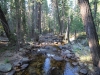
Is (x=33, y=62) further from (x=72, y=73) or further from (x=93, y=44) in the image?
(x=93, y=44)

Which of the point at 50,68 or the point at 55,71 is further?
the point at 50,68

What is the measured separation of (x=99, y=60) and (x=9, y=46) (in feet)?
21.8

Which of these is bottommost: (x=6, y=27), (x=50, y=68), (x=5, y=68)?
(x=50, y=68)

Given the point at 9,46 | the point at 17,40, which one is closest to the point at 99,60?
the point at 17,40

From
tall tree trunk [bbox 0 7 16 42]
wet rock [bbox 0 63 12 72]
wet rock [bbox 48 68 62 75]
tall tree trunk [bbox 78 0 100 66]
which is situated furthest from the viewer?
tall tree trunk [bbox 0 7 16 42]

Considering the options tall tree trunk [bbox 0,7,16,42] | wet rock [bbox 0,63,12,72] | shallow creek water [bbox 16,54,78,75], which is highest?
tall tree trunk [bbox 0,7,16,42]

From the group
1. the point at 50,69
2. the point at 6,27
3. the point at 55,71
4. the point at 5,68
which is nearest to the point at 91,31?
the point at 55,71

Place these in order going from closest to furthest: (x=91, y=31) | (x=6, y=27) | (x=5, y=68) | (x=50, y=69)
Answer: (x=91, y=31)
(x=5, y=68)
(x=50, y=69)
(x=6, y=27)

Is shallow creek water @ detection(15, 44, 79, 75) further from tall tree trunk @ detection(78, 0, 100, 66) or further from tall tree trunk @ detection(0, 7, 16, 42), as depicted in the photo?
tall tree trunk @ detection(0, 7, 16, 42)

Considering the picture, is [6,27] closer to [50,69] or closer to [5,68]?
[5,68]

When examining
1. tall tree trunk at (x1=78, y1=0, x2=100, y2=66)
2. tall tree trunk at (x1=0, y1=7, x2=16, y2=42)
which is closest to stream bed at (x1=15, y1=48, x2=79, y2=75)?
tall tree trunk at (x1=78, y1=0, x2=100, y2=66)

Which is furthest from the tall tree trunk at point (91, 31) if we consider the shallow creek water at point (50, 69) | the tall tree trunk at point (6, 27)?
the tall tree trunk at point (6, 27)

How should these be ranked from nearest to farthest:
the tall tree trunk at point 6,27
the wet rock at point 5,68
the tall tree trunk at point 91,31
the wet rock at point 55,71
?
the tall tree trunk at point 91,31 → the wet rock at point 5,68 → the wet rock at point 55,71 → the tall tree trunk at point 6,27

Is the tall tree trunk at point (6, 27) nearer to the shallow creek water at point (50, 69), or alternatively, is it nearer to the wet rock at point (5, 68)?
the shallow creek water at point (50, 69)
